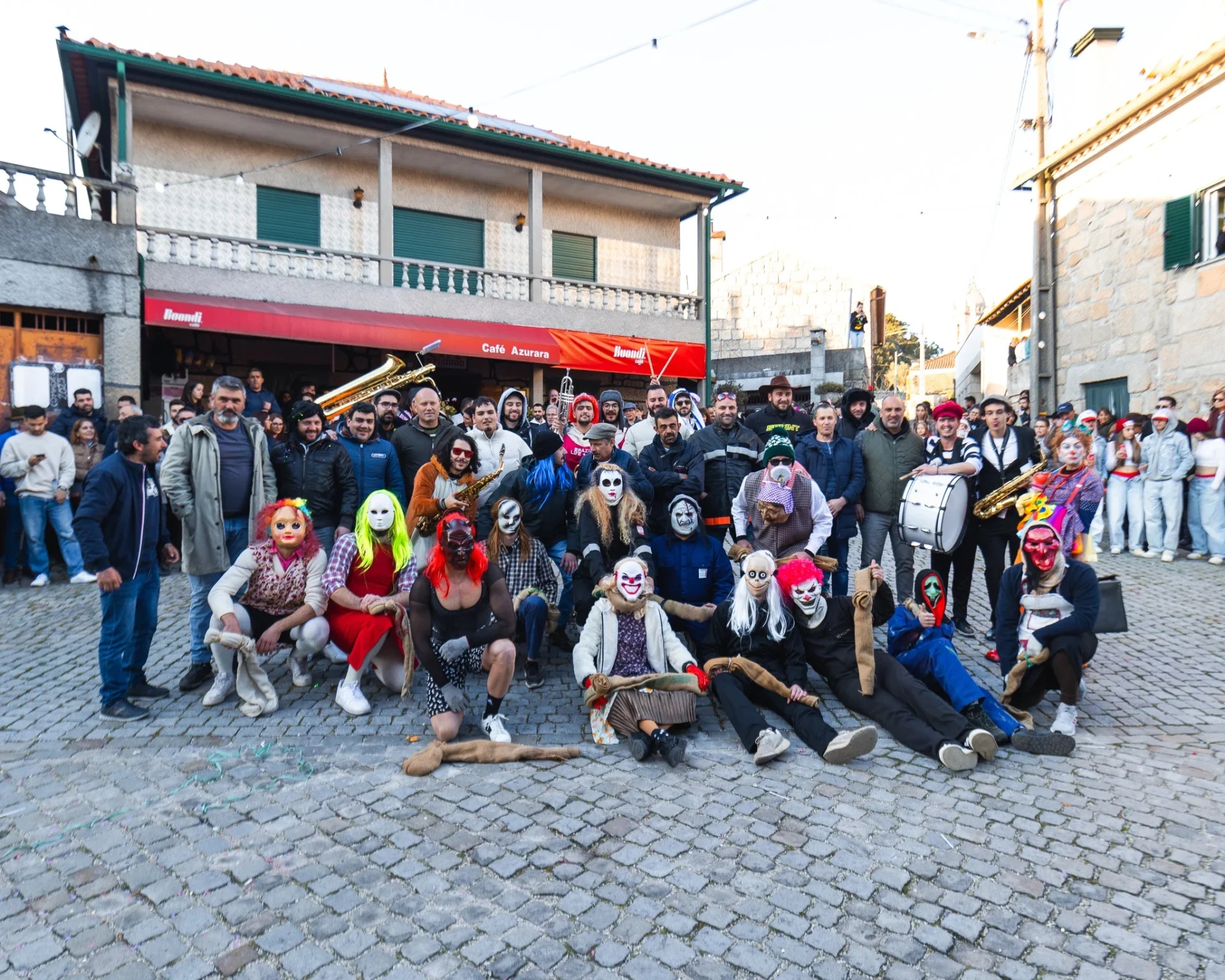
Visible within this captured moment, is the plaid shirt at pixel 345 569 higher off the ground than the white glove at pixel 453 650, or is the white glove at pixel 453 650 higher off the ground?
the plaid shirt at pixel 345 569

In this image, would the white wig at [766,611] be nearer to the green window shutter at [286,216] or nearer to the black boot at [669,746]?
the black boot at [669,746]

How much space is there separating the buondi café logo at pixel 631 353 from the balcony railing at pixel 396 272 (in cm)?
100

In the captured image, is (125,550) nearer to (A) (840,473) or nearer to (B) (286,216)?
(A) (840,473)

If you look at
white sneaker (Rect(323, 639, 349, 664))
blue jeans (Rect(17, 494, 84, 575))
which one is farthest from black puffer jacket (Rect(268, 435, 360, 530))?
blue jeans (Rect(17, 494, 84, 575))

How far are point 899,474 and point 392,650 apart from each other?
14.0ft

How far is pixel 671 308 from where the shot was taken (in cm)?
1731

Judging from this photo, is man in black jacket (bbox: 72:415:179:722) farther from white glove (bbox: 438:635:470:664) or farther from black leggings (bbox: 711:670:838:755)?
black leggings (bbox: 711:670:838:755)

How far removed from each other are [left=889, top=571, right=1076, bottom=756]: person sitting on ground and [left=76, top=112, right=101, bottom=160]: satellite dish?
13975 millimetres

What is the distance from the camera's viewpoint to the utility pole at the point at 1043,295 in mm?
14633

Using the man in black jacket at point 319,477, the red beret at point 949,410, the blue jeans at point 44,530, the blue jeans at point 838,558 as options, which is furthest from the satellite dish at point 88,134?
the red beret at point 949,410

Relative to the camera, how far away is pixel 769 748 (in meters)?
4.23

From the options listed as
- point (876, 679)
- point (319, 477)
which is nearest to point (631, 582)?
point (876, 679)

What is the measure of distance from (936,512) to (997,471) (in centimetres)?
109

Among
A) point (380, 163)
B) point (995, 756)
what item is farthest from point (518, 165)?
point (995, 756)
